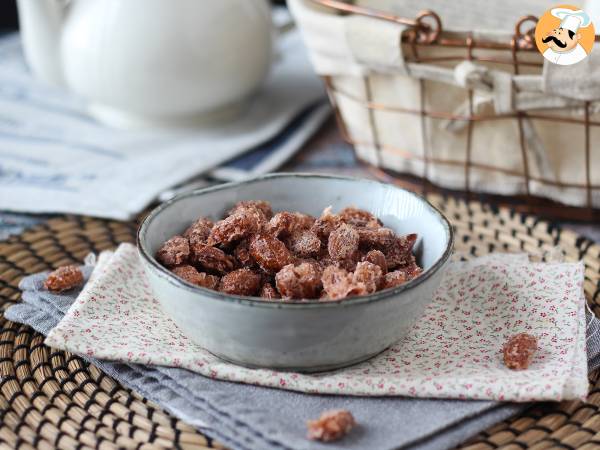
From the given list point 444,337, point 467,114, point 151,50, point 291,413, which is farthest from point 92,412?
point 151,50

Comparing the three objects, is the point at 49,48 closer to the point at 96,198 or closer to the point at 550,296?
the point at 96,198

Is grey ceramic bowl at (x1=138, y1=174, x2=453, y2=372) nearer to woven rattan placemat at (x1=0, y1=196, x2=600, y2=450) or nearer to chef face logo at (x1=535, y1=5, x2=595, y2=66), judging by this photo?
woven rattan placemat at (x1=0, y1=196, x2=600, y2=450)

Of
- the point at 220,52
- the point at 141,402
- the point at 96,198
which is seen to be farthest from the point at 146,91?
the point at 141,402

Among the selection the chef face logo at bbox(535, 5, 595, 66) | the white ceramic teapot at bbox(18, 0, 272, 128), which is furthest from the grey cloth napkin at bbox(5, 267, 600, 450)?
the white ceramic teapot at bbox(18, 0, 272, 128)

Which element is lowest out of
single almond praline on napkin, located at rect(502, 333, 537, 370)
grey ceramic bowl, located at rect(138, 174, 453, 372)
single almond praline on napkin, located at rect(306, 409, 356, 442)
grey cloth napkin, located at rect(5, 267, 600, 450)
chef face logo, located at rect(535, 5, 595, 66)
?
single almond praline on napkin, located at rect(502, 333, 537, 370)

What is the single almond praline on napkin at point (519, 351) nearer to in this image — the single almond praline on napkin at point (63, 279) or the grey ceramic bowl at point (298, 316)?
the grey ceramic bowl at point (298, 316)

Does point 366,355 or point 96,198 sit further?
point 96,198
